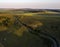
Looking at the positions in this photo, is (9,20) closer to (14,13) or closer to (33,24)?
(14,13)

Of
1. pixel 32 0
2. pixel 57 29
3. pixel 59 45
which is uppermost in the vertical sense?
pixel 32 0

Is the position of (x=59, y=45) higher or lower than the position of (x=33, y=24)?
lower

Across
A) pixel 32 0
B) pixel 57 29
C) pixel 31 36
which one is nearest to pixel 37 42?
pixel 31 36

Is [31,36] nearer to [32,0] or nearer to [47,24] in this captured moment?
[47,24]

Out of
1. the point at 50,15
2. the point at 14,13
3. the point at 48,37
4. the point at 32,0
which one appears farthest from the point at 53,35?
the point at 32,0

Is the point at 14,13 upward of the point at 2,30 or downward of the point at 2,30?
upward

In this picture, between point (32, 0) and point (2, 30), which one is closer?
point (2, 30)
